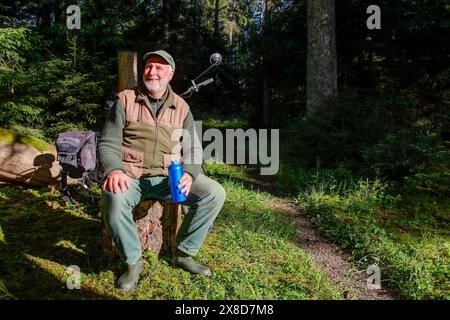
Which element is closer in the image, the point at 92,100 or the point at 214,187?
the point at 214,187

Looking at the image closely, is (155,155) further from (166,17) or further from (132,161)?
(166,17)

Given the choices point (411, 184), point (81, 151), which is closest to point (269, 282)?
point (81, 151)

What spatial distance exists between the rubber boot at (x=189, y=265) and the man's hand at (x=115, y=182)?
3.05 ft

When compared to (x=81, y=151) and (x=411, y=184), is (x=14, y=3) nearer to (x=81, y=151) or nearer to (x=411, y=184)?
(x=81, y=151)

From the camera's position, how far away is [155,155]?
341cm

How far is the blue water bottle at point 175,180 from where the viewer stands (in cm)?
314

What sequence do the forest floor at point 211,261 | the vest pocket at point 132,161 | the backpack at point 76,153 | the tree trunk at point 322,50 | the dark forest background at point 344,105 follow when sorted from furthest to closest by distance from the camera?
1. the tree trunk at point 322,50
2. the dark forest background at point 344,105
3. the backpack at point 76,153
4. the vest pocket at point 132,161
5. the forest floor at point 211,261

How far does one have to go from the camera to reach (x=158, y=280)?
328 centimetres

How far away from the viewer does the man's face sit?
3.46m

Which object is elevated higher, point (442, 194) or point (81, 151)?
point (81, 151)

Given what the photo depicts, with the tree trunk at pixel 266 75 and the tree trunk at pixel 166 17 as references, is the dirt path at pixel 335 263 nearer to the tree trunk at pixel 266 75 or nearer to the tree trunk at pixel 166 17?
the tree trunk at pixel 266 75

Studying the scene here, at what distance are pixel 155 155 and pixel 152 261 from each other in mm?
1097

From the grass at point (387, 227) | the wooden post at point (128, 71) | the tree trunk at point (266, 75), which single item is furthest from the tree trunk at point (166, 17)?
the wooden post at point (128, 71)

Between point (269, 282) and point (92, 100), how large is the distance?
615 centimetres
